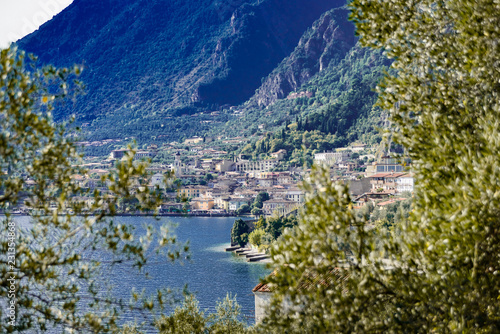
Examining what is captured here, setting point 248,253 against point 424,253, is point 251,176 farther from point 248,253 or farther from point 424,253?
point 424,253

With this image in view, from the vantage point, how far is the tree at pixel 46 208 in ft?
11.5

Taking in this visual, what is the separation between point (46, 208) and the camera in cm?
373

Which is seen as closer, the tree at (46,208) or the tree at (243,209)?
the tree at (46,208)

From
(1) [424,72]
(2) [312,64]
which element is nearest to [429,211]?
(1) [424,72]

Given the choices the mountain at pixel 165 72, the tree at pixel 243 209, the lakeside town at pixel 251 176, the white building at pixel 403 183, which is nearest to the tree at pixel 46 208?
the lakeside town at pixel 251 176

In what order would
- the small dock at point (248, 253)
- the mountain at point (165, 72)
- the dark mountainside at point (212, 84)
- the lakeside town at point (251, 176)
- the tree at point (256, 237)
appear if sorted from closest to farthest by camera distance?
the small dock at point (248, 253), the tree at point (256, 237), the lakeside town at point (251, 176), the dark mountainside at point (212, 84), the mountain at point (165, 72)

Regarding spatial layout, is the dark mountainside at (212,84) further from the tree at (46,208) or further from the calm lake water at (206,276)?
the tree at (46,208)

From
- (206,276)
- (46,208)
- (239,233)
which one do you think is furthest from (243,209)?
(46,208)

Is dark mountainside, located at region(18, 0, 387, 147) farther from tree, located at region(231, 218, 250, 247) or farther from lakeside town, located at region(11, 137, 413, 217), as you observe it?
tree, located at region(231, 218, 250, 247)

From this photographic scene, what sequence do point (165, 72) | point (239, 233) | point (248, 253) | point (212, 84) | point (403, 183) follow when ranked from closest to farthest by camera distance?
point (248, 253), point (239, 233), point (403, 183), point (212, 84), point (165, 72)

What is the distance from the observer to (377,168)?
258ft

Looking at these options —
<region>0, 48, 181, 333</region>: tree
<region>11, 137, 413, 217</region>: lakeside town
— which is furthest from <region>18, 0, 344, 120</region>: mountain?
<region>0, 48, 181, 333</region>: tree

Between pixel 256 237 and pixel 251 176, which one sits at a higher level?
pixel 251 176

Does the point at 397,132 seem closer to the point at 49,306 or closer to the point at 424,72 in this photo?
the point at 424,72
